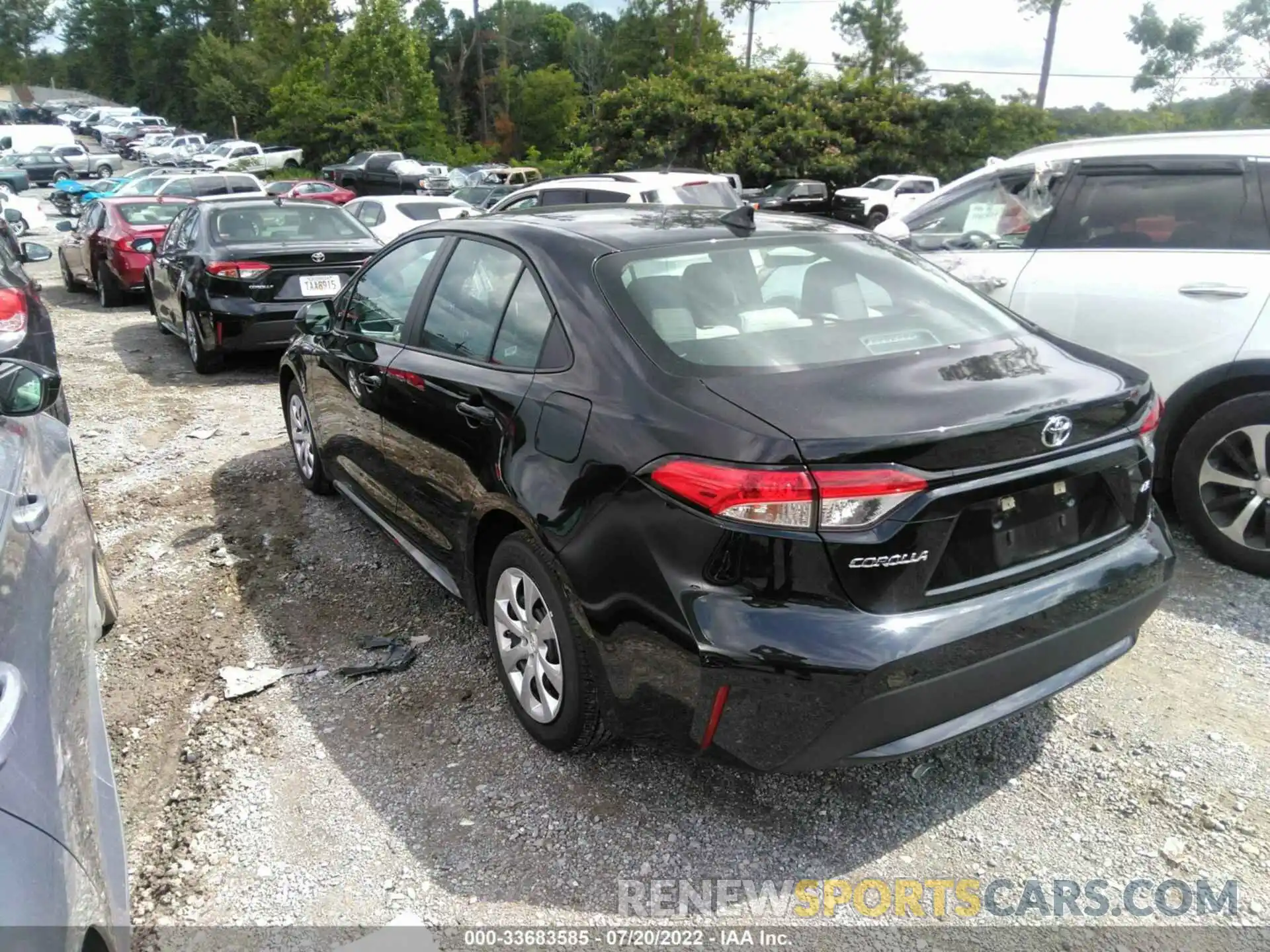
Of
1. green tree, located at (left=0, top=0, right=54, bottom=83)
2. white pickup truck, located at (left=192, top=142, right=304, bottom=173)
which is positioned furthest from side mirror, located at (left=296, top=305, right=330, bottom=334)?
green tree, located at (left=0, top=0, right=54, bottom=83)

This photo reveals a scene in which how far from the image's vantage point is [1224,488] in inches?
170

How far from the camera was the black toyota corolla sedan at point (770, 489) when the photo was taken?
2309 millimetres

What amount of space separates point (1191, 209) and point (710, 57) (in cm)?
4236

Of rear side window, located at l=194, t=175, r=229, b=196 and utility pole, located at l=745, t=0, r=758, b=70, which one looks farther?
utility pole, located at l=745, t=0, r=758, b=70

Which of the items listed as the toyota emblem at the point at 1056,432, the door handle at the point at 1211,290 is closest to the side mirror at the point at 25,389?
the toyota emblem at the point at 1056,432

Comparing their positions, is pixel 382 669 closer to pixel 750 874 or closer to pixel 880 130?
pixel 750 874

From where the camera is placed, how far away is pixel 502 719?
338 centimetres

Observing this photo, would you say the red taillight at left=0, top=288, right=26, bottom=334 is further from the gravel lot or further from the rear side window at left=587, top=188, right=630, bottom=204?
the rear side window at left=587, top=188, right=630, bottom=204

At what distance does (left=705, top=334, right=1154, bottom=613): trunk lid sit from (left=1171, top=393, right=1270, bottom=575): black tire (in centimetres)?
171

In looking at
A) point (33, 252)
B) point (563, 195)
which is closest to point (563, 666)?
point (33, 252)

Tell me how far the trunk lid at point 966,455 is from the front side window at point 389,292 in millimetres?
1969

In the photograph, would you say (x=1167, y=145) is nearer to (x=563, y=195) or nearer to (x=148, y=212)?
(x=563, y=195)

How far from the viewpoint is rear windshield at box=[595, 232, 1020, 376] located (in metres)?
2.76

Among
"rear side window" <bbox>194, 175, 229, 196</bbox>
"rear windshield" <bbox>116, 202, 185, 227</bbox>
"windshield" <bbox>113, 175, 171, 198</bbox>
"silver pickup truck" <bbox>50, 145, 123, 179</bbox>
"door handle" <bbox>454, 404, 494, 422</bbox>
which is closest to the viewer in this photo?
"door handle" <bbox>454, 404, 494, 422</bbox>
